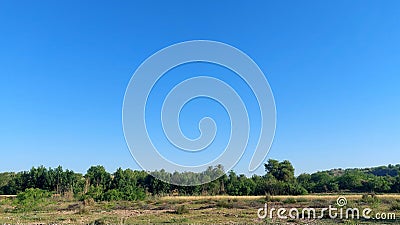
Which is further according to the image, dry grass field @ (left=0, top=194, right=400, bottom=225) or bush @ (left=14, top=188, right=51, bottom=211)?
bush @ (left=14, top=188, right=51, bottom=211)

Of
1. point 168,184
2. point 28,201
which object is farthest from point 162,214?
point 168,184

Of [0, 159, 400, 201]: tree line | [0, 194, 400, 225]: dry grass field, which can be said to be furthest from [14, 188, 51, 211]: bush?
[0, 159, 400, 201]: tree line

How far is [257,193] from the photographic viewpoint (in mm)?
43594

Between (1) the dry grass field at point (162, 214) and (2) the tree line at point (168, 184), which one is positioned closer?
(1) the dry grass field at point (162, 214)

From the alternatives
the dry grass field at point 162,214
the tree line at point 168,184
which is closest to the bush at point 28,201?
the dry grass field at point 162,214

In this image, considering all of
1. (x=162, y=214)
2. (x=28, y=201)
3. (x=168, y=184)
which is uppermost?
(x=28, y=201)

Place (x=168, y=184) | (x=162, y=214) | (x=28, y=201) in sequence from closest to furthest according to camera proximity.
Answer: (x=162, y=214) → (x=28, y=201) → (x=168, y=184)

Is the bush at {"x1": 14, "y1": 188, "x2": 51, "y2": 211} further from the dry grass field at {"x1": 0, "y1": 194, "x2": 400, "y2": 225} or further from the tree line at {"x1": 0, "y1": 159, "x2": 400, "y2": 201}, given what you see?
the tree line at {"x1": 0, "y1": 159, "x2": 400, "y2": 201}

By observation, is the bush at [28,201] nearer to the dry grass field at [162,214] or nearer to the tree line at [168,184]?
the dry grass field at [162,214]

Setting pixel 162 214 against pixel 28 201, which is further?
pixel 28 201

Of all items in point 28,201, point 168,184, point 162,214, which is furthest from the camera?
point 168,184

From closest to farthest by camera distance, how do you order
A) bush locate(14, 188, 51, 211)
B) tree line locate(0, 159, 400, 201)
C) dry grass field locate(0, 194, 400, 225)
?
dry grass field locate(0, 194, 400, 225)
bush locate(14, 188, 51, 211)
tree line locate(0, 159, 400, 201)

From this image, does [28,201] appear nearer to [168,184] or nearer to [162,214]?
[162,214]

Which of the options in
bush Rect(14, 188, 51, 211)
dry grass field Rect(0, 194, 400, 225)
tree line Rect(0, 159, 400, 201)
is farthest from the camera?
tree line Rect(0, 159, 400, 201)
